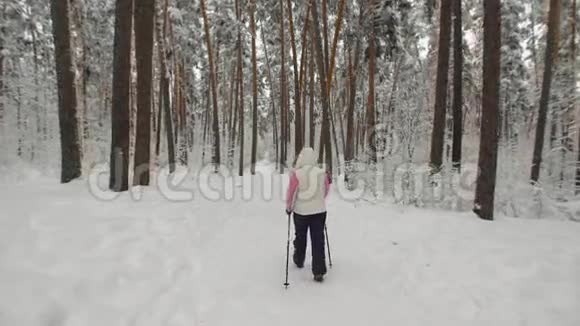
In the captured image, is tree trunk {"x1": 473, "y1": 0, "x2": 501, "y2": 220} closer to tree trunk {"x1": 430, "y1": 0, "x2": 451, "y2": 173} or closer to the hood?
tree trunk {"x1": 430, "y1": 0, "x2": 451, "y2": 173}

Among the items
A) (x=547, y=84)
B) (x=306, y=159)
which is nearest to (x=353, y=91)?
(x=547, y=84)

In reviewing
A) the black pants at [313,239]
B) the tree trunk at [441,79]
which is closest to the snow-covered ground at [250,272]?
the black pants at [313,239]

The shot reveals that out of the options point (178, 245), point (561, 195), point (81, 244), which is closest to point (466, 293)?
point (178, 245)

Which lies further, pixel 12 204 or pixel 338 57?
pixel 338 57

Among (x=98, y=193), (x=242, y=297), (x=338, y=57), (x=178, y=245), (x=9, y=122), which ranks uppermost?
(x=338, y=57)

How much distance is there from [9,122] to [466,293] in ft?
51.2

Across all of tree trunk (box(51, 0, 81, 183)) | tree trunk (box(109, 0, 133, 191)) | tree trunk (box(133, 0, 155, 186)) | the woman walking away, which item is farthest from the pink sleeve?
tree trunk (box(51, 0, 81, 183))

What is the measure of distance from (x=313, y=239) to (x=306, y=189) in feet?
2.29

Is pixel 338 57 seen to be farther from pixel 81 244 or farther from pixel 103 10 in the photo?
pixel 81 244

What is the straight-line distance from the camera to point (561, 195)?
847 cm

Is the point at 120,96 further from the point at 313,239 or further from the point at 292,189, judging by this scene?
the point at 313,239

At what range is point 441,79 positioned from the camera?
33.9 ft

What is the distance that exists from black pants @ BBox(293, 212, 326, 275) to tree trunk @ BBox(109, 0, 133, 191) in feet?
15.3

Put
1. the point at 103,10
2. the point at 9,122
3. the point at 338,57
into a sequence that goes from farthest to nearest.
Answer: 1. the point at 338,57
2. the point at 103,10
3. the point at 9,122
